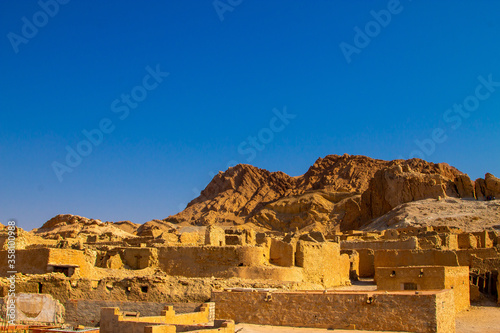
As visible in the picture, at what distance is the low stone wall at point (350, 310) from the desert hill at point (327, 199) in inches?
933

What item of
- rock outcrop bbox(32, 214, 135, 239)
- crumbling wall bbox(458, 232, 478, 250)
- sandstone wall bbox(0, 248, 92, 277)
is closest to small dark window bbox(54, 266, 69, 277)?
sandstone wall bbox(0, 248, 92, 277)

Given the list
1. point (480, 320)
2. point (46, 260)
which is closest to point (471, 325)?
point (480, 320)

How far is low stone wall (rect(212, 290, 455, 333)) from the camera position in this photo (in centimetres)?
1382

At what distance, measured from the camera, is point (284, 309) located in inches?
599

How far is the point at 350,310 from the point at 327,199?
260 feet

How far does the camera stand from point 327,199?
92.9m

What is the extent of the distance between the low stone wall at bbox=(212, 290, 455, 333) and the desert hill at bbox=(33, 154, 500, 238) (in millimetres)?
23692

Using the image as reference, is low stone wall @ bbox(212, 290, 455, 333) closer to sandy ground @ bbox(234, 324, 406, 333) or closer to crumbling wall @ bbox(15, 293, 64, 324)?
sandy ground @ bbox(234, 324, 406, 333)

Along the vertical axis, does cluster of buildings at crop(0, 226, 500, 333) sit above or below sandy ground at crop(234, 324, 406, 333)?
above

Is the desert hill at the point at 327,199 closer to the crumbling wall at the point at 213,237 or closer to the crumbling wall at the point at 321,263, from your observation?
the crumbling wall at the point at 213,237

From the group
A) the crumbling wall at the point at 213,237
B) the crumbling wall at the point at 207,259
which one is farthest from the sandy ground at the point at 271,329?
the crumbling wall at the point at 213,237

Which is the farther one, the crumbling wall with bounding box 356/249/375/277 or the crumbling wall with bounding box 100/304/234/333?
the crumbling wall with bounding box 356/249/375/277

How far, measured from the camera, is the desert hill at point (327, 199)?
190 feet

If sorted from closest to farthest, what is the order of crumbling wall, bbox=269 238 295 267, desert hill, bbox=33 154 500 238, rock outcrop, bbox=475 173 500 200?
crumbling wall, bbox=269 238 295 267
desert hill, bbox=33 154 500 238
rock outcrop, bbox=475 173 500 200
